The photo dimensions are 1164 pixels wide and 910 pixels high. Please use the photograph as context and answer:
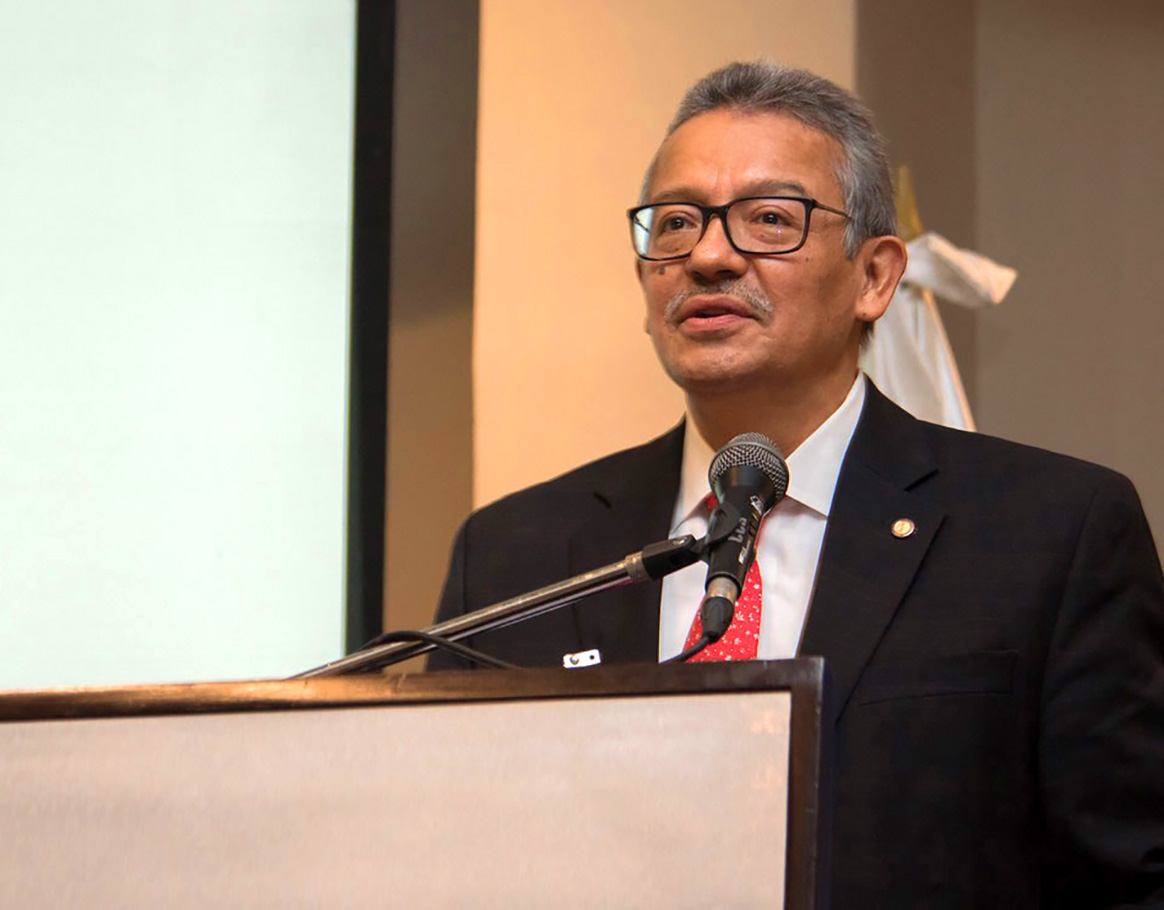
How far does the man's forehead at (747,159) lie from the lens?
199cm

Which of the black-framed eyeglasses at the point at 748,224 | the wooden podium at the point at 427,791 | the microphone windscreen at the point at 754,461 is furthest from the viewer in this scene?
the black-framed eyeglasses at the point at 748,224

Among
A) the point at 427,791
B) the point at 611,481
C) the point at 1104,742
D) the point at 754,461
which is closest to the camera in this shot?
the point at 427,791

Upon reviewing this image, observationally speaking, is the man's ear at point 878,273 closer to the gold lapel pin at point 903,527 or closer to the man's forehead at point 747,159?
the man's forehead at point 747,159

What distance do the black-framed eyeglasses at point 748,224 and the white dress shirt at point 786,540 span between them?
22 cm

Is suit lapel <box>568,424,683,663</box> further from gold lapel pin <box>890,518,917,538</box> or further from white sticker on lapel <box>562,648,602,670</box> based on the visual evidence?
gold lapel pin <box>890,518,917,538</box>

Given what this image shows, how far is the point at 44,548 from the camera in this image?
257 cm

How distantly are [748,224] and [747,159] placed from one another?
0.29ft

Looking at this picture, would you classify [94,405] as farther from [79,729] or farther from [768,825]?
[768,825]

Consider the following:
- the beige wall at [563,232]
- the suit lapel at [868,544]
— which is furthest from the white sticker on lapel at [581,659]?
the beige wall at [563,232]

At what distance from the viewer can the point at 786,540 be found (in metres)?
1.93

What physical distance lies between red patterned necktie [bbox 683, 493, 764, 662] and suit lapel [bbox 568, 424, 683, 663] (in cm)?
6

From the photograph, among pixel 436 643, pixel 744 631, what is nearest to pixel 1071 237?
pixel 744 631

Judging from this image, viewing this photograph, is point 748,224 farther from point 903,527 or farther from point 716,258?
point 903,527

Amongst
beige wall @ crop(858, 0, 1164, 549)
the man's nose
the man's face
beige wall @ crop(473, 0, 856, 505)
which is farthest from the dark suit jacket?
beige wall @ crop(858, 0, 1164, 549)
